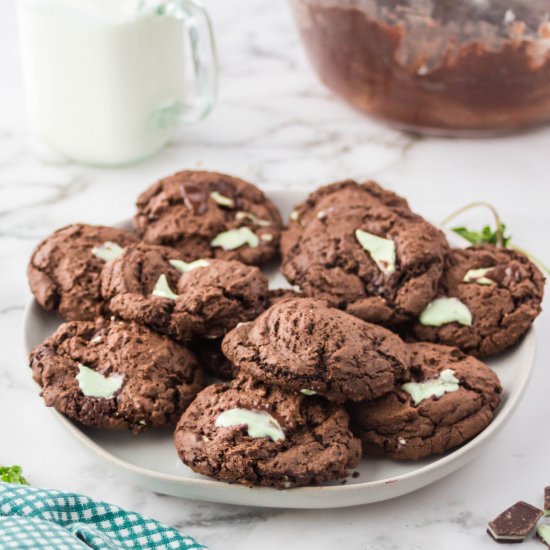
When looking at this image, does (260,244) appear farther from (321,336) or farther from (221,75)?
(221,75)

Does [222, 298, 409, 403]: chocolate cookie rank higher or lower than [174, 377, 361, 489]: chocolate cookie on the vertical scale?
higher

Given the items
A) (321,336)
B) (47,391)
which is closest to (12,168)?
(47,391)

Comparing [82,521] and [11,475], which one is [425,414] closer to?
[82,521]

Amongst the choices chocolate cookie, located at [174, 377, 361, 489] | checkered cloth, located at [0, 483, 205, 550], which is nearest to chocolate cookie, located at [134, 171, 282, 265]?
chocolate cookie, located at [174, 377, 361, 489]

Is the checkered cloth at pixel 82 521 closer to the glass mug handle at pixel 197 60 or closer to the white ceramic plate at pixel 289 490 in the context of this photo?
the white ceramic plate at pixel 289 490

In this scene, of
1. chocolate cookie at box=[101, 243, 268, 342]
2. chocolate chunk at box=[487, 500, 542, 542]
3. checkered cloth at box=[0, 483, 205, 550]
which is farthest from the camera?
chocolate cookie at box=[101, 243, 268, 342]

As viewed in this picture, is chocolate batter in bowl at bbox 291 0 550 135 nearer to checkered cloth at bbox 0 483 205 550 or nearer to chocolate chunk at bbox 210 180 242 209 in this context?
chocolate chunk at bbox 210 180 242 209

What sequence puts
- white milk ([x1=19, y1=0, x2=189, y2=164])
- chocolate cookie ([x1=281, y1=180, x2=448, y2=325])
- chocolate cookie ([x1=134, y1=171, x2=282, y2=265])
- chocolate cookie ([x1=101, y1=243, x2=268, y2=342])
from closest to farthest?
chocolate cookie ([x1=101, y1=243, x2=268, y2=342]) → chocolate cookie ([x1=281, y1=180, x2=448, y2=325]) → chocolate cookie ([x1=134, y1=171, x2=282, y2=265]) → white milk ([x1=19, y1=0, x2=189, y2=164])

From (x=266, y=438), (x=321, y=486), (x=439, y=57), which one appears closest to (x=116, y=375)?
(x=266, y=438)
